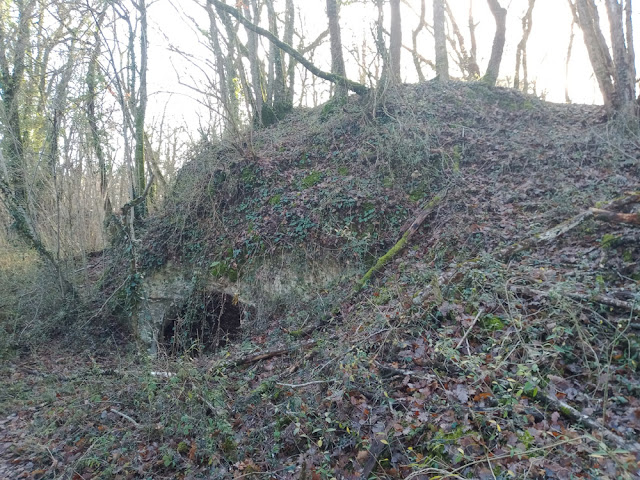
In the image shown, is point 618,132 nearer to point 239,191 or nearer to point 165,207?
point 239,191

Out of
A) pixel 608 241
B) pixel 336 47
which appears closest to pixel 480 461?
pixel 608 241

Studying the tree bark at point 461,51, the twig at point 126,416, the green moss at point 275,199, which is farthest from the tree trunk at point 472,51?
the twig at point 126,416

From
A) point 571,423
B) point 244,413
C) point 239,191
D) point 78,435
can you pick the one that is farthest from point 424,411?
point 239,191

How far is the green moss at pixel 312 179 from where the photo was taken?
943cm

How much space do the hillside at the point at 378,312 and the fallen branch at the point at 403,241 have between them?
0.23 ft

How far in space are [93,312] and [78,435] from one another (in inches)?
189

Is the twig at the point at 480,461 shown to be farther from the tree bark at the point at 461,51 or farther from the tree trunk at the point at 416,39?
the tree trunk at the point at 416,39

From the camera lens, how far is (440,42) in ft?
45.2

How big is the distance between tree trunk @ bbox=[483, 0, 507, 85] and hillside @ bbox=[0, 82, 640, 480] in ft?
1.69

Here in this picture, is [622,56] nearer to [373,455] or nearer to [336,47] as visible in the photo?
[336,47]

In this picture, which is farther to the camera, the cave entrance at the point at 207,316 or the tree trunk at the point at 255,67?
the tree trunk at the point at 255,67

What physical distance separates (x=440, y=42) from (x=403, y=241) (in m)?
9.31

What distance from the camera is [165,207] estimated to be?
10.7 m

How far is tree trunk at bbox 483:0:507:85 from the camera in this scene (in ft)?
38.2
